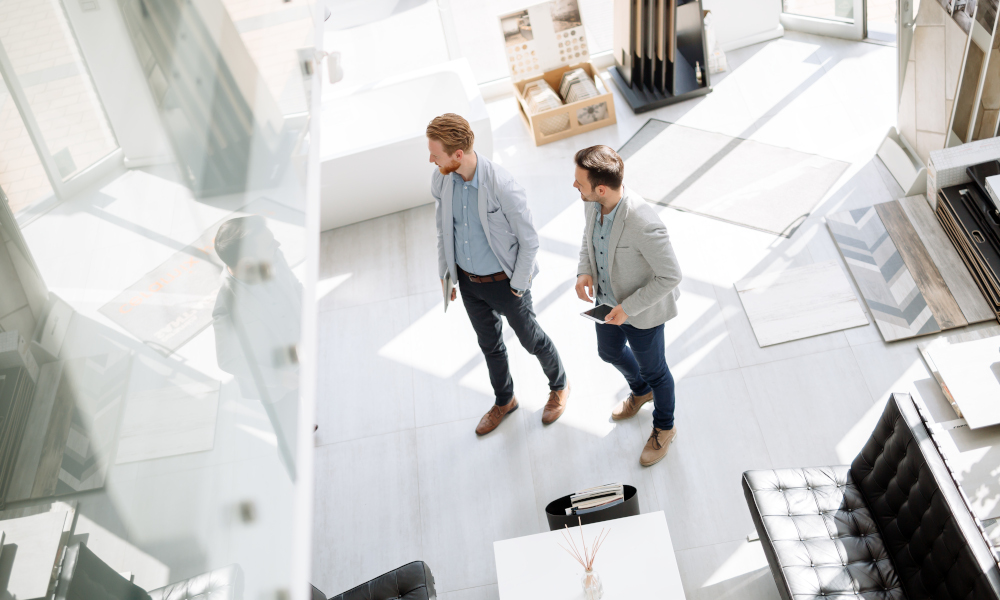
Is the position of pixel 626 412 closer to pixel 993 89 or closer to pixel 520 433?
pixel 520 433

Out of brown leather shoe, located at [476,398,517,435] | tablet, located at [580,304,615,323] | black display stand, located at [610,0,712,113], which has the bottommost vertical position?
brown leather shoe, located at [476,398,517,435]

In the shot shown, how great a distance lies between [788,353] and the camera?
4.09 meters

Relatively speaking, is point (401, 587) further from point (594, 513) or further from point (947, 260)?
point (947, 260)

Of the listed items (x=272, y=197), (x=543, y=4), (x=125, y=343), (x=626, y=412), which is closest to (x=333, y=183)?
(x=543, y=4)

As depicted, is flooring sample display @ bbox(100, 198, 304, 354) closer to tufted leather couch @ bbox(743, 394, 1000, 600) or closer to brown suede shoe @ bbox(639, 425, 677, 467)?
tufted leather couch @ bbox(743, 394, 1000, 600)

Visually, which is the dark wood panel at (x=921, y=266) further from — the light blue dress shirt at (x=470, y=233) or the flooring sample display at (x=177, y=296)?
the flooring sample display at (x=177, y=296)

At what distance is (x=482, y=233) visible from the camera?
3.20 metres

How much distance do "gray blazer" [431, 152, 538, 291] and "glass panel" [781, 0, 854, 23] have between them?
4.56m

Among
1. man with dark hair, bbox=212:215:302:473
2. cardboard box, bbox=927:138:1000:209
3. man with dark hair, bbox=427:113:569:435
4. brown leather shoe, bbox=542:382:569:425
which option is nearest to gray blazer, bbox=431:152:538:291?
man with dark hair, bbox=427:113:569:435

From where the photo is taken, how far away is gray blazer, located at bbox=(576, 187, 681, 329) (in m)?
2.82

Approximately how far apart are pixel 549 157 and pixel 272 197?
15.1ft

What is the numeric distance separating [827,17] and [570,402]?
4486 mm

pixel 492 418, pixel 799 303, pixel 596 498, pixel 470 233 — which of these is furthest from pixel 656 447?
pixel 470 233

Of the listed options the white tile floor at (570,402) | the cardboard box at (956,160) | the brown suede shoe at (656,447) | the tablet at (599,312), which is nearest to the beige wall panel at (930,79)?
the cardboard box at (956,160)
